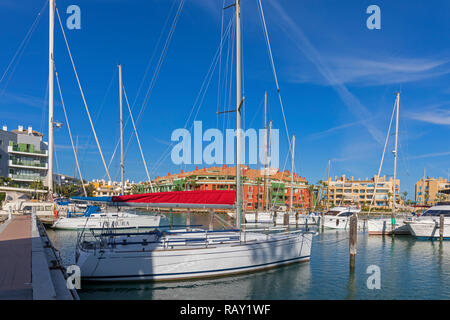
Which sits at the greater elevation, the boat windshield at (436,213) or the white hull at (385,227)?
the boat windshield at (436,213)

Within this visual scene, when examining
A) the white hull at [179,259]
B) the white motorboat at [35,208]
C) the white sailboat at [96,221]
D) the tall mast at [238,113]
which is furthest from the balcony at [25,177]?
the tall mast at [238,113]

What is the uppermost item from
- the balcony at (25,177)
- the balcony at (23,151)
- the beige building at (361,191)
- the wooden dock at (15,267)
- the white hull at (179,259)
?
the balcony at (23,151)

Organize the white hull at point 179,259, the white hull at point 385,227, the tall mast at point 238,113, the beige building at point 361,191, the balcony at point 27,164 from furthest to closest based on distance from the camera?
1. the beige building at point 361,191
2. the balcony at point 27,164
3. the white hull at point 385,227
4. the tall mast at point 238,113
5. the white hull at point 179,259

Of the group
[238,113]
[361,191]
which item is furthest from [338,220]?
[361,191]

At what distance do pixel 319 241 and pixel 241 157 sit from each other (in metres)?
17.5

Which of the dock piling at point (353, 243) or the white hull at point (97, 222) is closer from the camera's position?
the dock piling at point (353, 243)

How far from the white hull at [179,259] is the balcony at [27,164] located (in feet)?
193

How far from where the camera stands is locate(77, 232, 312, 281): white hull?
14.2 m

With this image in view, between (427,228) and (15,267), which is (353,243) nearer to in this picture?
(15,267)

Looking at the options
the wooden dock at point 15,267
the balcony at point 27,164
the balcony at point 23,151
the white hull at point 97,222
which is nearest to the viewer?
the wooden dock at point 15,267

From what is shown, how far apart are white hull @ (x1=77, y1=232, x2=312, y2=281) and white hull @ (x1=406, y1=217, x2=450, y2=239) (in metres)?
23.6

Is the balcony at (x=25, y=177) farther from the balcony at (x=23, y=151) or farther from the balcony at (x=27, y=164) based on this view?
the balcony at (x=23, y=151)

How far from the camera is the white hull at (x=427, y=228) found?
3353 centimetres
